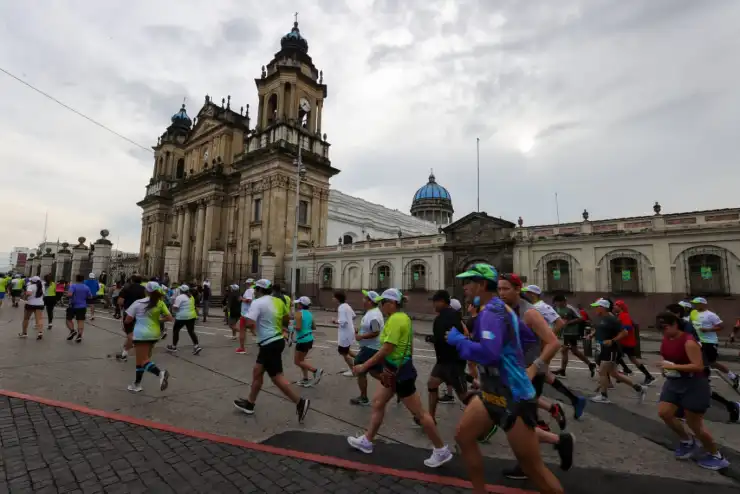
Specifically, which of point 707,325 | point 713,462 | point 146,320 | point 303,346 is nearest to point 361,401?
point 303,346

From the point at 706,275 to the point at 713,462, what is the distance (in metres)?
16.6

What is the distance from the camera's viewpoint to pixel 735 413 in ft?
18.7

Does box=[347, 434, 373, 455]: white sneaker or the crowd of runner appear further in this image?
box=[347, 434, 373, 455]: white sneaker

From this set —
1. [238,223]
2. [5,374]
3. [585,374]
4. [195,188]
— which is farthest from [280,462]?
[195,188]

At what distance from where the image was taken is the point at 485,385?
10.1ft

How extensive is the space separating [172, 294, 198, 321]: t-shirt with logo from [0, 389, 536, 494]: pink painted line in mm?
4117

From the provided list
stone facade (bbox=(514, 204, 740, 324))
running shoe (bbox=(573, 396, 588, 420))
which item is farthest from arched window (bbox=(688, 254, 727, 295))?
running shoe (bbox=(573, 396, 588, 420))

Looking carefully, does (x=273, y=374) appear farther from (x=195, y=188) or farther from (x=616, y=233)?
(x=195, y=188)

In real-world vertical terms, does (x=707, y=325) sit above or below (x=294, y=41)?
below

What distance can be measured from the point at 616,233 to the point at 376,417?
1884cm

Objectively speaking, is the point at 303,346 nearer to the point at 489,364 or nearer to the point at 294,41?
the point at 489,364

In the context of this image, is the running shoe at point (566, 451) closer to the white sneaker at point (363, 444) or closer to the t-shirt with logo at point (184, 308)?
the white sneaker at point (363, 444)

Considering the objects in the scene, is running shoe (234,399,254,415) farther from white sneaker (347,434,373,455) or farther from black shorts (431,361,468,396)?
black shorts (431,361,468,396)

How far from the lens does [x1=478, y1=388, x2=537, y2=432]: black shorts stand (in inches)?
113
